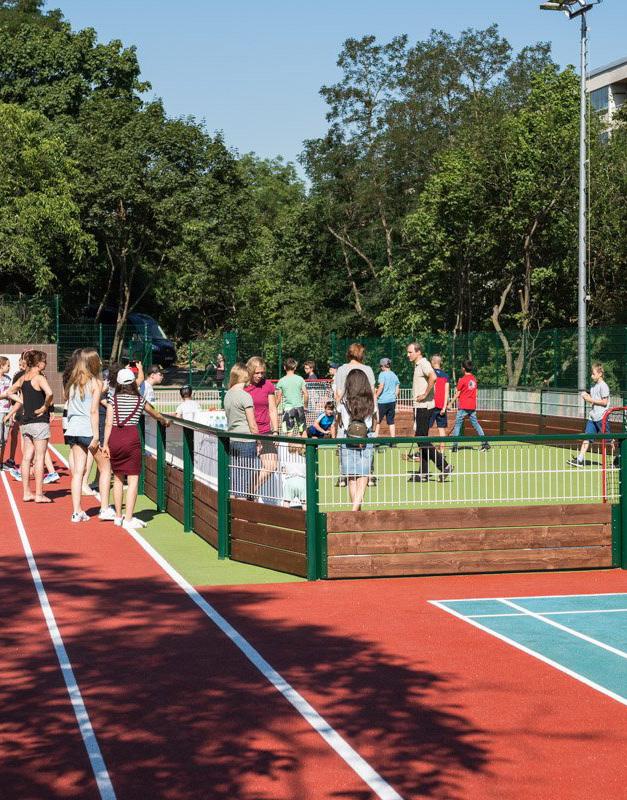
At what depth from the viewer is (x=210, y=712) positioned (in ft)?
22.7

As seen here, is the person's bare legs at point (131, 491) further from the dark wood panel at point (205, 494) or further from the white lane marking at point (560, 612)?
the white lane marking at point (560, 612)

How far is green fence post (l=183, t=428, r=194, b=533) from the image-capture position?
46.3 feet

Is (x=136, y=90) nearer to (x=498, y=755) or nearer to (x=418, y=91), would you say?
(x=418, y=91)

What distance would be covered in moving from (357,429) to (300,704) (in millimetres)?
6006

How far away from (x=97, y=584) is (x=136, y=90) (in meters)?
48.5

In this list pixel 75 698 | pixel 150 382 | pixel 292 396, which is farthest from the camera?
pixel 292 396

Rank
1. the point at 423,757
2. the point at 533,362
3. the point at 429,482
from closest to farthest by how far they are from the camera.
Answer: the point at 423,757 → the point at 429,482 → the point at 533,362

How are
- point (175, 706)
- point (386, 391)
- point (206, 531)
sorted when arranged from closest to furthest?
point (175, 706) → point (206, 531) → point (386, 391)

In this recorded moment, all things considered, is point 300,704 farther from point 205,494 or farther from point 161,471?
point 161,471

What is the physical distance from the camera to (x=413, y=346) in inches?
734

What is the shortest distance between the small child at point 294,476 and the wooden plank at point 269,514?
75 mm

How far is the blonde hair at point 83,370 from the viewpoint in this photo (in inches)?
567

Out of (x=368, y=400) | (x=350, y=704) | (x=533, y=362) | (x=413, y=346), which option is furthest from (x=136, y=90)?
(x=350, y=704)

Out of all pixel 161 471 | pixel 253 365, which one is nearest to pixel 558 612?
pixel 253 365
